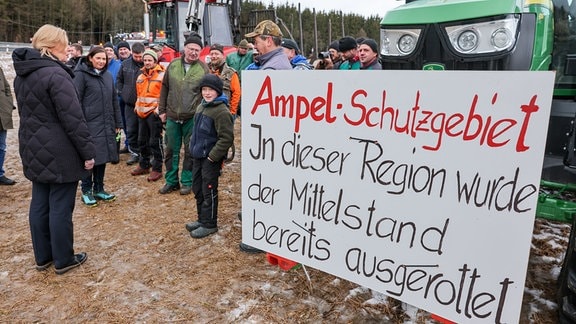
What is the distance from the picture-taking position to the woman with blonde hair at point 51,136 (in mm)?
2799

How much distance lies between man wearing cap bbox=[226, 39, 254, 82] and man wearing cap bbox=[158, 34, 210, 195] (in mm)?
1925

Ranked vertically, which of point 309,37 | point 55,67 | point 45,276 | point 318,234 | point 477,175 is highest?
point 309,37

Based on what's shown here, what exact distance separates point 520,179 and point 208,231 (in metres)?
2.80

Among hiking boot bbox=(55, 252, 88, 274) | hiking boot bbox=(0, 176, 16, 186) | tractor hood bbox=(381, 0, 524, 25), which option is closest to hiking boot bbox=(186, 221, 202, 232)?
hiking boot bbox=(55, 252, 88, 274)

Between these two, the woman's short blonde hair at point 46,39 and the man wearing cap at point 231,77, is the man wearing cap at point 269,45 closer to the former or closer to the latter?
the woman's short blonde hair at point 46,39

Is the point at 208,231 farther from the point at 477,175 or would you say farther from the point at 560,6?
the point at 560,6

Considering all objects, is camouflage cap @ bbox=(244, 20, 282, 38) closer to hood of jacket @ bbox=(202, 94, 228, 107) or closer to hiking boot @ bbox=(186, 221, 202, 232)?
hood of jacket @ bbox=(202, 94, 228, 107)

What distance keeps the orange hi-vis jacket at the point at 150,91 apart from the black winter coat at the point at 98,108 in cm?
65

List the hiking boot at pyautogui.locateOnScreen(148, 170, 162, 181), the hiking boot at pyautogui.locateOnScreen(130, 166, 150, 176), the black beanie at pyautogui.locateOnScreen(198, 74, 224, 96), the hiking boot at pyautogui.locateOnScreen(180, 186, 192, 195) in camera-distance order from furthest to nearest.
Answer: the hiking boot at pyautogui.locateOnScreen(130, 166, 150, 176), the hiking boot at pyautogui.locateOnScreen(148, 170, 162, 181), the hiking boot at pyautogui.locateOnScreen(180, 186, 192, 195), the black beanie at pyautogui.locateOnScreen(198, 74, 224, 96)

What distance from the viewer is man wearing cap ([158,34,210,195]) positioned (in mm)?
4547

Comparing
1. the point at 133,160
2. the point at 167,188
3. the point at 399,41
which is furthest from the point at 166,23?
the point at 399,41

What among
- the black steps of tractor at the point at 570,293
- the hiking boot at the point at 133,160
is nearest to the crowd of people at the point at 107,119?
the hiking boot at the point at 133,160

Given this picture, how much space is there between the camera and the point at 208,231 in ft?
12.3

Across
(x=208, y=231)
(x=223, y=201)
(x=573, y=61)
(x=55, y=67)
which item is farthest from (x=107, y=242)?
(x=573, y=61)
